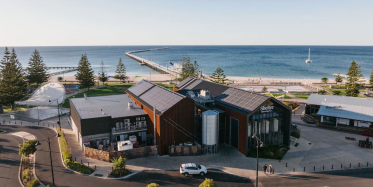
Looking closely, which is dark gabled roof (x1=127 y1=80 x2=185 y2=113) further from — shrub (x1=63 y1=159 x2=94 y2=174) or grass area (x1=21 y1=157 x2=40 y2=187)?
grass area (x1=21 y1=157 x2=40 y2=187)

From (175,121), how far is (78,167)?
12.0m

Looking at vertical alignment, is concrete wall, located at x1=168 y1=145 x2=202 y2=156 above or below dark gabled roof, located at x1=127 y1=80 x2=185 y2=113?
below

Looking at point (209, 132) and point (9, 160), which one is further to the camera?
point (209, 132)

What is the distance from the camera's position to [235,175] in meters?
25.5

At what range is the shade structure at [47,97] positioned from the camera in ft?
176

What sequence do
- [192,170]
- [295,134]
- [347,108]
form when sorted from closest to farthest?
[192,170] → [295,134] → [347,108]

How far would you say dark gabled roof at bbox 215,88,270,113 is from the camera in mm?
30862

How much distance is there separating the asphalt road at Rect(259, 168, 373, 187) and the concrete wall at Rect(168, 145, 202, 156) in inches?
332

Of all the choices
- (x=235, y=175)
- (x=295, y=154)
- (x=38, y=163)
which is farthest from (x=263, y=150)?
(x=38, y=163)

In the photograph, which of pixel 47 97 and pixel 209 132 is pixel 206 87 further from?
pixel 47 97

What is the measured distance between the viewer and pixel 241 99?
33.2 m

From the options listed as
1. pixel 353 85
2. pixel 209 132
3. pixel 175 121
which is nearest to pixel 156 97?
pixel 175 121

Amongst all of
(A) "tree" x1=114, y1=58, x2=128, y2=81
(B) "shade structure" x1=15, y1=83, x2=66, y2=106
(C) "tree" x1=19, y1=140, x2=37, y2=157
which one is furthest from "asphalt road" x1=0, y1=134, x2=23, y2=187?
(A) "tree" x1=114, y1=58, x2=128, y2=81

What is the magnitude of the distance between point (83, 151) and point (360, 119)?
4175 centimetres
